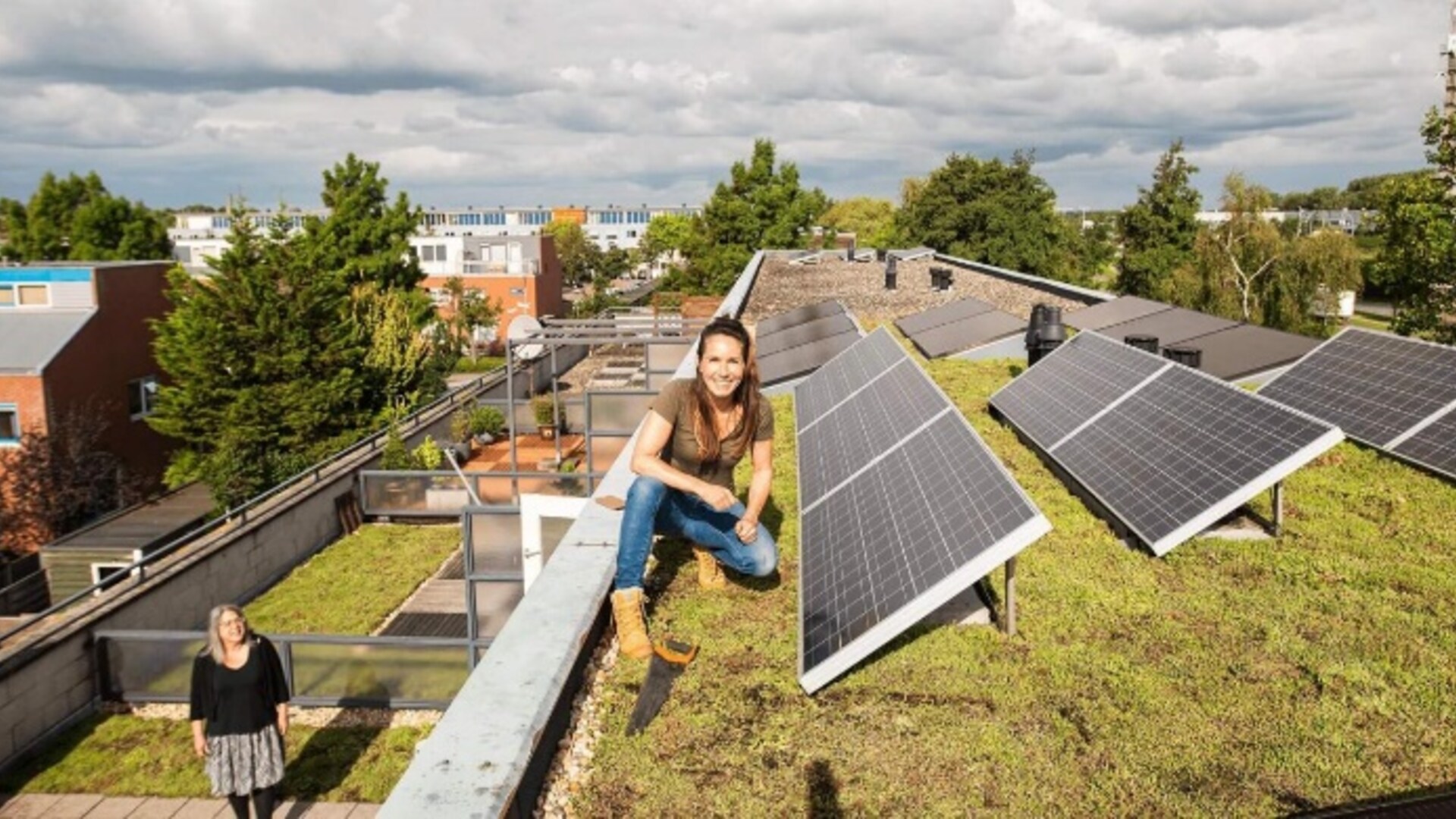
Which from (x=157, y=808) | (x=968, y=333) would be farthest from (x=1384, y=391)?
(x=157, y=808)

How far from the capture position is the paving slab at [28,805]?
39.8ft

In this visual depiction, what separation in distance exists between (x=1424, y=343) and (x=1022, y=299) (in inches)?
763

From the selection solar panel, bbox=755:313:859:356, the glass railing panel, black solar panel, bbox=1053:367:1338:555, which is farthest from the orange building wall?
black solar panel, bbox=1053:367:1338:555

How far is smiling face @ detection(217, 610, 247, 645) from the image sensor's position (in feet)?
24.3

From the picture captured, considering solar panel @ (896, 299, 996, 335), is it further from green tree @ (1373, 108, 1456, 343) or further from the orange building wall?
the orange building wall

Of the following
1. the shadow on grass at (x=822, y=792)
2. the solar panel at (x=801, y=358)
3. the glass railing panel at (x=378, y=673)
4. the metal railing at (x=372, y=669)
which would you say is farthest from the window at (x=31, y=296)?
the shadow on grass at (x=822, y=792)

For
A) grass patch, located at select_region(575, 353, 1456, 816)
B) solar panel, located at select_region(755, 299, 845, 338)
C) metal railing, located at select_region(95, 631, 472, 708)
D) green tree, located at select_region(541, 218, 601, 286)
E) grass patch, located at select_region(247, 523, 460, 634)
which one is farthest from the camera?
green tree, located at select_region(541, 218, 601, 286)

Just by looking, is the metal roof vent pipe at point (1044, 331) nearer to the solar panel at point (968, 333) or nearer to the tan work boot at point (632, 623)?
the solar panel at point (968, 333)

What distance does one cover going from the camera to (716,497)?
5875mm

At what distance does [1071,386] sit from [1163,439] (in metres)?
3.22

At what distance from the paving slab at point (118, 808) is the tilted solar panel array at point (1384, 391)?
15519 millimetres

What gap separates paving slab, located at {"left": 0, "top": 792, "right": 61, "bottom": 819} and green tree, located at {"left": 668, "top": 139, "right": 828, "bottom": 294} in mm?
62139

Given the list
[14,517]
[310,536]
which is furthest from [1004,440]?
[14,517]

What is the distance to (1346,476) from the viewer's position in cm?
980
